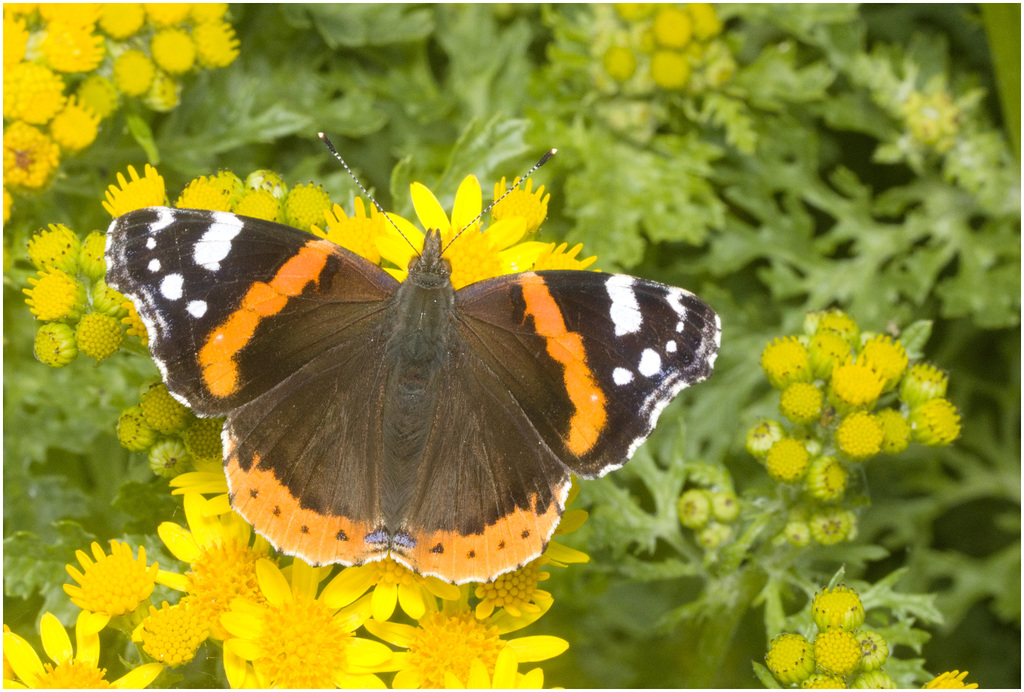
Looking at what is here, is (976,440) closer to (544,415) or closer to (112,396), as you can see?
(544,415)

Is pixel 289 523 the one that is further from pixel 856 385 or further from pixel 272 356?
pixel 856 385

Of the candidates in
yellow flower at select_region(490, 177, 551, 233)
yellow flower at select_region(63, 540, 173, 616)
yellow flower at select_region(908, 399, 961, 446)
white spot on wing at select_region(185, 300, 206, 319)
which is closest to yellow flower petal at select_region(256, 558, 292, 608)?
yellow flower at select_region(63, 540, 173, 616)

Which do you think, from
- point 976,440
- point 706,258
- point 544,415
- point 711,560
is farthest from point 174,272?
point 976,440

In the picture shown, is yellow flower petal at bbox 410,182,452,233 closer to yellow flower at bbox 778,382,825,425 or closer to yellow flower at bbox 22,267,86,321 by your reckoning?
yellow flower at bbox 22,267,86,321

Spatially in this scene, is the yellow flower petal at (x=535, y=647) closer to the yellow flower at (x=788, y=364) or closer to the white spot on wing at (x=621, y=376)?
the white spot on wing at (x=621, y=376)

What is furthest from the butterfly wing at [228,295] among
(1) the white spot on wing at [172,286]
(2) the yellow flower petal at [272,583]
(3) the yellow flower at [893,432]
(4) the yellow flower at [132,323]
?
(3) the yellow flower at [893,432]

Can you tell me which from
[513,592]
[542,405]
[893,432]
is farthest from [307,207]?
[893,432]
